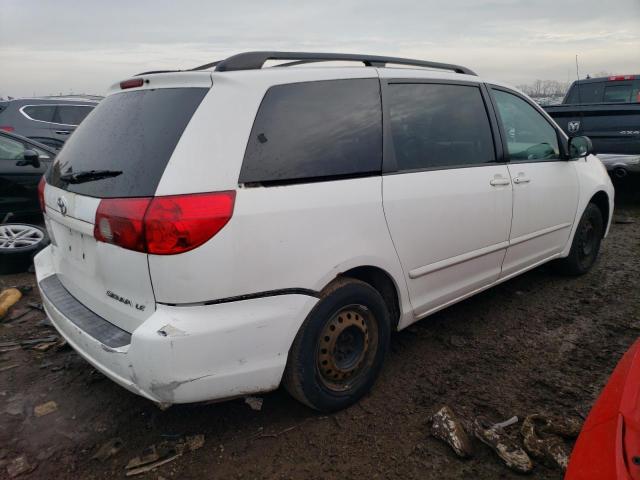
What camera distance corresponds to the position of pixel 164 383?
212cm

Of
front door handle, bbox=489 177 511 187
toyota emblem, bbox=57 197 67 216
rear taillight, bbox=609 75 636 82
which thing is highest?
rear taillight, bbox=609 75 636 82

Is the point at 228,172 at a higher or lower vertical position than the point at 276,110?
lower

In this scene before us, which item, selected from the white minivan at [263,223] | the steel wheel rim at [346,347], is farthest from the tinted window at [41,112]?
the steel wheel rim at [346,347]

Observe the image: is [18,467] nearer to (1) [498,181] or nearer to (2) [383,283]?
(2) [383,283]

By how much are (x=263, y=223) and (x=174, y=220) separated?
1.20 feet

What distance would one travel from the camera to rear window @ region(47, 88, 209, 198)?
7.27 feet

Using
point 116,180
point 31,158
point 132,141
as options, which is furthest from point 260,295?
point 31,158

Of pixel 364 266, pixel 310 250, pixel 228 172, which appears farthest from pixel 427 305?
pixel 228 172

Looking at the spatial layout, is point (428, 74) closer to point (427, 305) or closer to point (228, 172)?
point (427, 305)

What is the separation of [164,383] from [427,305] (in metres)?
1.66

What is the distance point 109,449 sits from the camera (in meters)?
2.49

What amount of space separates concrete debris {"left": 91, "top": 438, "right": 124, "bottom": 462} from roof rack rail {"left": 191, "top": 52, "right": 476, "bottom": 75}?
1.84 meters

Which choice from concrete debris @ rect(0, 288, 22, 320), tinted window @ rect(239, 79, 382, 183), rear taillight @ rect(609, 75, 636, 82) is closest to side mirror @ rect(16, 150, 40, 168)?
concrete debris @ rect(0, 288, 22, 320)

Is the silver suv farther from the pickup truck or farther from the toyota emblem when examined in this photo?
the pickup truck
